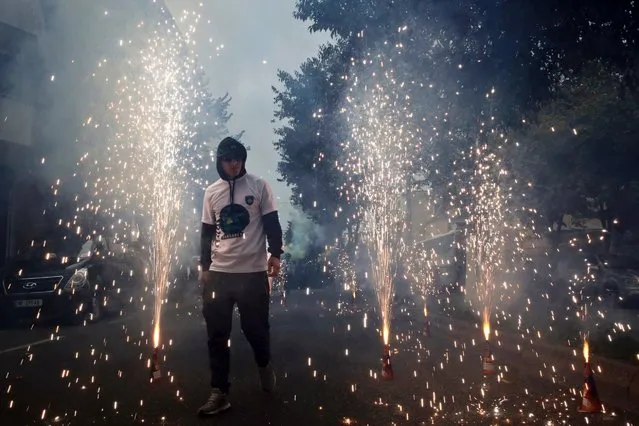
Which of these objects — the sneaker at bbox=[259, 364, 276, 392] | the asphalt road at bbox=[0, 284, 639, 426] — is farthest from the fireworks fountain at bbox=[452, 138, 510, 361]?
the sneaker at bbox=[259, 364, 276, 392]

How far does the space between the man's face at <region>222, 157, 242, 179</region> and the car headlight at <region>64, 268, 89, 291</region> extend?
8161mm

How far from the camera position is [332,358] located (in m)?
7.62

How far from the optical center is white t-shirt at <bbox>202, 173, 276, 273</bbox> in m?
5.12

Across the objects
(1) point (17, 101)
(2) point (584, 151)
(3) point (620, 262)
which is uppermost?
(1) point (17, 101)

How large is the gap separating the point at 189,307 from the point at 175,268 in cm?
543

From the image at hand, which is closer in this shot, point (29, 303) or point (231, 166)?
point (231, 166)

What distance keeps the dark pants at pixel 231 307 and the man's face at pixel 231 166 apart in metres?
0.86

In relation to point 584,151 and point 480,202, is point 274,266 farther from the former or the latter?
point 584,151

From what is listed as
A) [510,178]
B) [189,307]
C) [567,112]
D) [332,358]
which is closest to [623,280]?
[510,178]

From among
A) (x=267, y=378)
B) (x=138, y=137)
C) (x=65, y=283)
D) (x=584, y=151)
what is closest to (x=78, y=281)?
(x=65, y=283)

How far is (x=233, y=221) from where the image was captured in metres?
5.18

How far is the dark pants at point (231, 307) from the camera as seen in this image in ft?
16.3

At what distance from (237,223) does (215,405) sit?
1.50 metres

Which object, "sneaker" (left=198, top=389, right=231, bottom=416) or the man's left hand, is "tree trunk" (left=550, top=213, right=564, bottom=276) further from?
"sneaker" (left=198, top=389, right=231, bottom=416)
